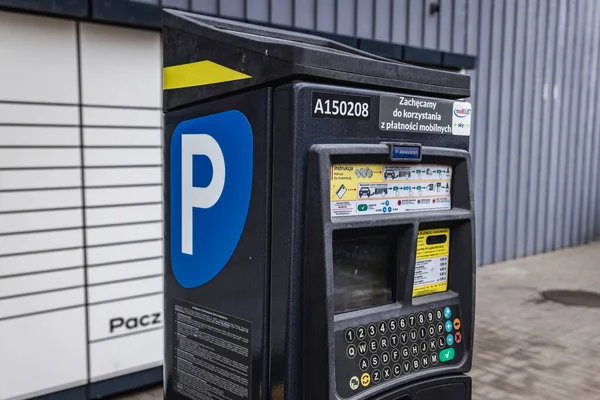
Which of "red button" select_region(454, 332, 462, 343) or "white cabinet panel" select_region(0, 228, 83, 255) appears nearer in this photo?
"red button" select_region(454, 332, 462, 343)

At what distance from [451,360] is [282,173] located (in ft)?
3.24

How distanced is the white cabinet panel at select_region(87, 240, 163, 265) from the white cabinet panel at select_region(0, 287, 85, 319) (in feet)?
0.75

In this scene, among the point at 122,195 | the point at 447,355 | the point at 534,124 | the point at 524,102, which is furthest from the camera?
the point at 534,124

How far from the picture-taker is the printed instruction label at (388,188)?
184 centimetres

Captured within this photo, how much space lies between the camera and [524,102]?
9266 mm

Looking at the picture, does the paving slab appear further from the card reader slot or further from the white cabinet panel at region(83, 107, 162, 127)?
the card reader slot

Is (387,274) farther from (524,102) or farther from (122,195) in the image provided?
(524,102)

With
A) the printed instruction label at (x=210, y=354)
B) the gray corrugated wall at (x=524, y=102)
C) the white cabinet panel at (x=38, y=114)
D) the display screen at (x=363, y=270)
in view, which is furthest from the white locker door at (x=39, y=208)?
the gray corrugated wall at (x=524, y=102)

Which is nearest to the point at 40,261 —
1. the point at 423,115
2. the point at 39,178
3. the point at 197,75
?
the point at 39,178

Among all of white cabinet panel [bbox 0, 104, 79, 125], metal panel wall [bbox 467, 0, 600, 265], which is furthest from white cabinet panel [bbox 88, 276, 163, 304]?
metal panel wall [bbox 467, 0, 600, 265]

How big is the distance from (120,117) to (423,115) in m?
2.68

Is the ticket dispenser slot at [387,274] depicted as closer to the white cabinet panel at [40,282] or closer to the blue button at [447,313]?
the blue button at [447,313]

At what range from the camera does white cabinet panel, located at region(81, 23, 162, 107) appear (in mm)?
3973

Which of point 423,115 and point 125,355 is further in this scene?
point 125,355
